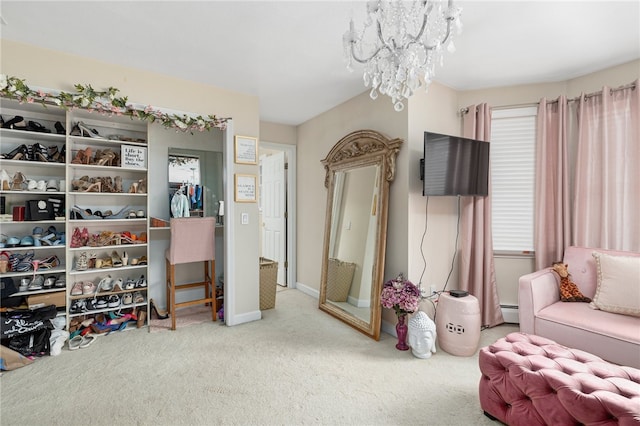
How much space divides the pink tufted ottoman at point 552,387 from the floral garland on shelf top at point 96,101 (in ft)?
10.3

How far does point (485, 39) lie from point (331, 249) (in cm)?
250

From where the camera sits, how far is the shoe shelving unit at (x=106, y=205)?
2.98 m

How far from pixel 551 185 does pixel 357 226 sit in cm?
196

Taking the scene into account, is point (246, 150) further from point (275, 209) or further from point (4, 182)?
point (4, 182)

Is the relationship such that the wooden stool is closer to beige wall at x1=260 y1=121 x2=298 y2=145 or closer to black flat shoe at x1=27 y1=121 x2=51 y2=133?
black flat shoe at x1=27 y1=121 x2=51 y2=133

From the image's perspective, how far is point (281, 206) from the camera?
4.77 meters

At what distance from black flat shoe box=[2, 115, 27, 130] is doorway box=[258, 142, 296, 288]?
8.14 ft

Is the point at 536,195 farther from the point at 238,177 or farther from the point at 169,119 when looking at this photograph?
the point at 169,119

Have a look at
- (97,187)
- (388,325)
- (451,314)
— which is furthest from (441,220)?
(97,187)

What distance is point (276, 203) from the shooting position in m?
4.89

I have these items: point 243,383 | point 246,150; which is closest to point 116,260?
point 246,150

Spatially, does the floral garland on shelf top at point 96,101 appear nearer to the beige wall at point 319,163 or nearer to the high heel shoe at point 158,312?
the beige wall at point 319,163

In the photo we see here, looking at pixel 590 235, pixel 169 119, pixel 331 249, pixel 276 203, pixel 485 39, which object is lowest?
pixel 331 249

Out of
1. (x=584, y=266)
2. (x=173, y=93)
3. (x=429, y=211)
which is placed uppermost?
(x=173, y=93)
